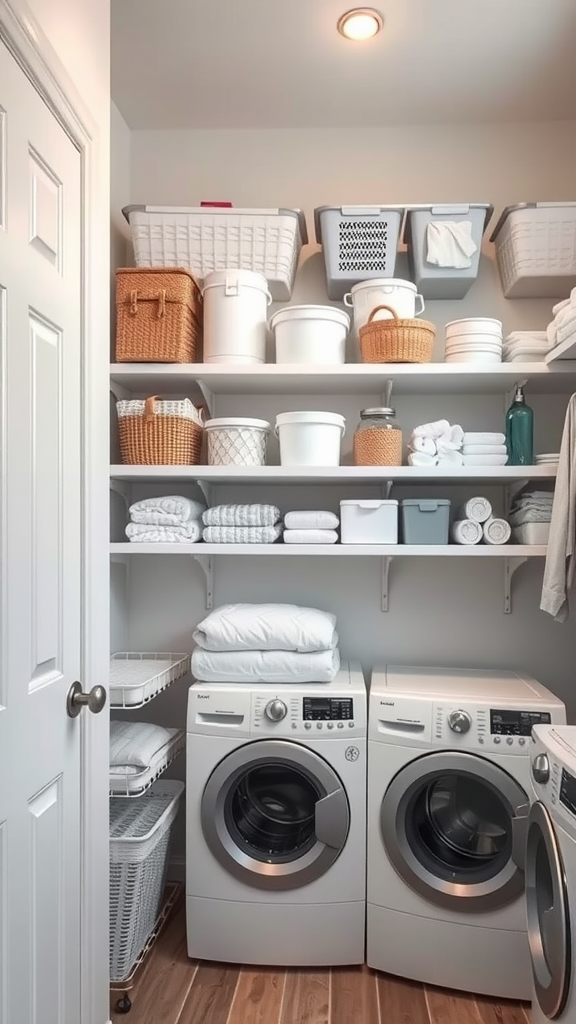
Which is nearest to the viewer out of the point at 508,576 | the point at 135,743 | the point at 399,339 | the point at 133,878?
the point at 133,878

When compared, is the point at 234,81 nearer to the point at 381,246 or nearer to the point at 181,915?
the point at 381,246

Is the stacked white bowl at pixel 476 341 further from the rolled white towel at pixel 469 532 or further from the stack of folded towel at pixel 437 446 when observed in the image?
the rolled white towel at pixel 469 532

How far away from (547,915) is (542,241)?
1.98 meters

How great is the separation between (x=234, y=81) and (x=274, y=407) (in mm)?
1096

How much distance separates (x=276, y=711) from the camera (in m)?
2.17

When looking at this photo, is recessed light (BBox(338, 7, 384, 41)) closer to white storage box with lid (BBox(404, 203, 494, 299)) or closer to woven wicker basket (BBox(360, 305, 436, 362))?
white storage box with lid (BBox(404, 203, 494, 299))

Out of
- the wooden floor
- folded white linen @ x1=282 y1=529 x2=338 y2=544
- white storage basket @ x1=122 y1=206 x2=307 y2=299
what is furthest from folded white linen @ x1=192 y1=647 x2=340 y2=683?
white storage basket @ x1=122 y1=206 x2=307 y2=299

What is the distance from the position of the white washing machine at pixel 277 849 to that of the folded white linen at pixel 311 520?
0.51 metres

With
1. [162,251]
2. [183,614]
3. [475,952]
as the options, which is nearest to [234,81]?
[162,251]

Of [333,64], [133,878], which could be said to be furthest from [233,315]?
[133,878]

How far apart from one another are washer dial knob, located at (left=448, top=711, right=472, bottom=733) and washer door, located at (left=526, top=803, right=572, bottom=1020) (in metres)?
0.39

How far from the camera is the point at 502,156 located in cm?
264

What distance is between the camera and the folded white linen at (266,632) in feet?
7.34

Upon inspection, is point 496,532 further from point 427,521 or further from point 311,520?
point 311,520
